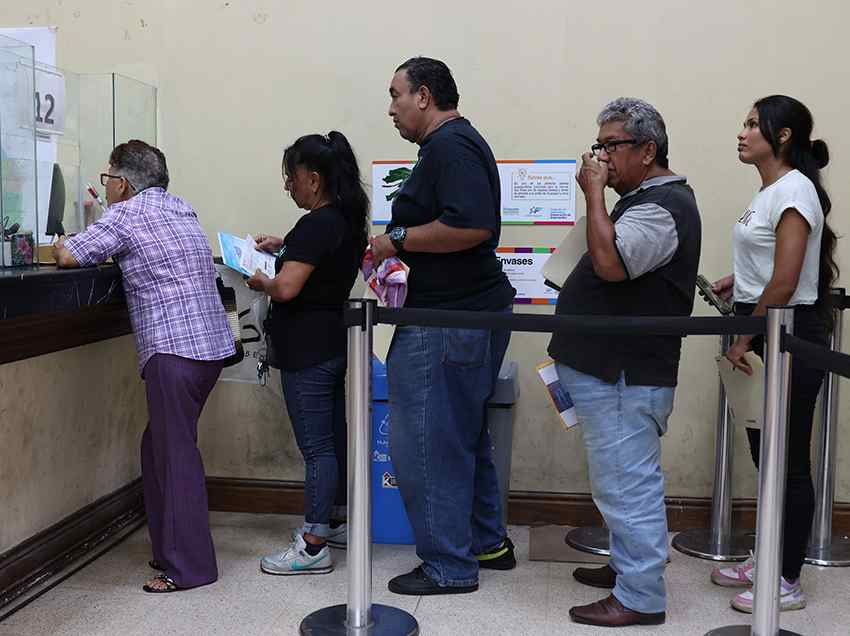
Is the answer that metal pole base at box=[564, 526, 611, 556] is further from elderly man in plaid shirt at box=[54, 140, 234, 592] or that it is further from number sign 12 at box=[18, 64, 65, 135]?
number sign 12 at box=[18, 64, 65, 135]

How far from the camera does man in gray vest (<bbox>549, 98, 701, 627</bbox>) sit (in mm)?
2613

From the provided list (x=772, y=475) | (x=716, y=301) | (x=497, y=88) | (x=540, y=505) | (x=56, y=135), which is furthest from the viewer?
(x=540, y=505)

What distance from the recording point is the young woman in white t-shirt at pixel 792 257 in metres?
2.70

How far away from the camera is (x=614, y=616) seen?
2.75m

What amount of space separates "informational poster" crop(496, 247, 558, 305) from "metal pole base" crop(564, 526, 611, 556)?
85 centimetres

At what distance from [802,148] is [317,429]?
5.59 feet

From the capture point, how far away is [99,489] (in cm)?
351

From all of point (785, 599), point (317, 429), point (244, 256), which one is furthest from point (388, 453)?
point (785, 599)

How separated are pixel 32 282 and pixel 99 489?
46.6 inches

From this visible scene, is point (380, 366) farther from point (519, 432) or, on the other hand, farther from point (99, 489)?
point (99, 489)

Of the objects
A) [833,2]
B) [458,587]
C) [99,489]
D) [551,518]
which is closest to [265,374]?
[99,489]

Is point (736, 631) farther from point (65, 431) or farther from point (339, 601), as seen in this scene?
point (65, 431)

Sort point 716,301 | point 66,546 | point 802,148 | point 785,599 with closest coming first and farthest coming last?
point 802,148 → point 785,599 → point 716,301 → point 66,546

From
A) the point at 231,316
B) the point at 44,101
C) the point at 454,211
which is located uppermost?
the point at 44,101
